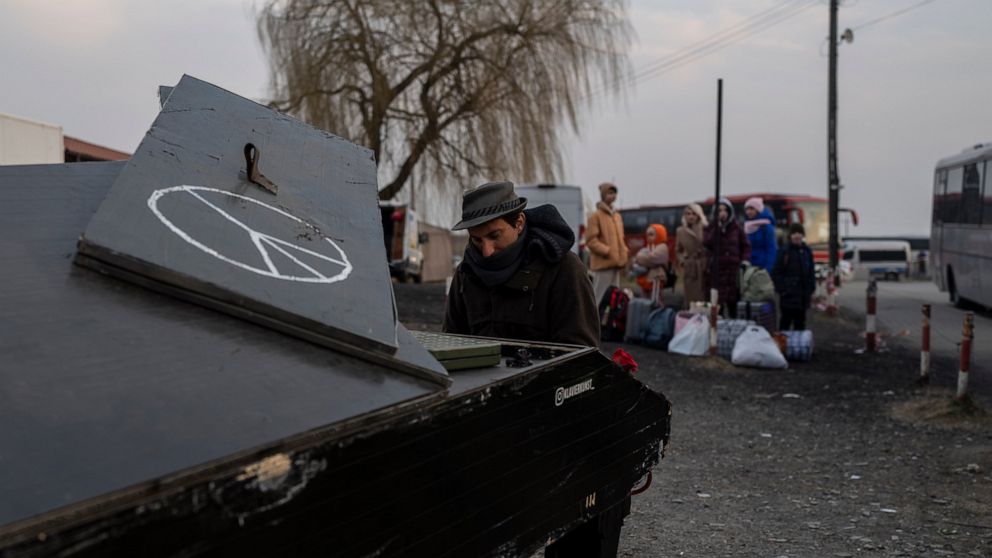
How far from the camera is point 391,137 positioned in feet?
83.7

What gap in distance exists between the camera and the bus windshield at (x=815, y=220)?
38.8 metres

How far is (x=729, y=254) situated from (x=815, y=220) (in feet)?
90.3

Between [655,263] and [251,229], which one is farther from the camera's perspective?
[655,263]

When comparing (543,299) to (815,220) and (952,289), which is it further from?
(815,220)

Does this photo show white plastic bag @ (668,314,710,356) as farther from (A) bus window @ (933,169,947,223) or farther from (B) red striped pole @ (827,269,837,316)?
(A) bus window @ (933,169,947,223)

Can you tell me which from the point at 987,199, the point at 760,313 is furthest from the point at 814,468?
the point at 987,199

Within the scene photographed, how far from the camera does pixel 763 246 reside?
44.8ft

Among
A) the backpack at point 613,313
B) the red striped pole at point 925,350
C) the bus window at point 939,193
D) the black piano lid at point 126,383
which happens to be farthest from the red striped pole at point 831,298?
the black piano lid at point 126,383

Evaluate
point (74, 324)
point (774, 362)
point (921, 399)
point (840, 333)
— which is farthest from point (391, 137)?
point (74, 324)

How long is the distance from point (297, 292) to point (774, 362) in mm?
9741

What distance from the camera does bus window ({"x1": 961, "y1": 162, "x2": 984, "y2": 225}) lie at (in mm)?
19812

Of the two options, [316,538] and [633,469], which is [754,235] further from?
[316,538]

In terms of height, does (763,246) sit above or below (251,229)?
below

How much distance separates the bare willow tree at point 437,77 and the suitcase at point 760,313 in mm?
13138
